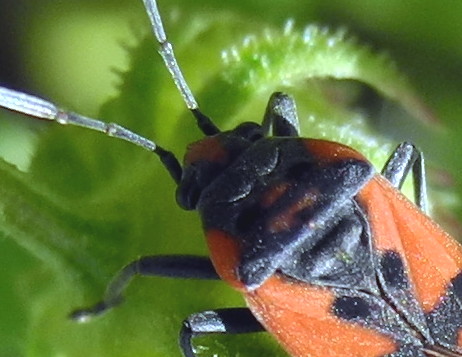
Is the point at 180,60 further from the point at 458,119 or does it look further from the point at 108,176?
the point at 458,119

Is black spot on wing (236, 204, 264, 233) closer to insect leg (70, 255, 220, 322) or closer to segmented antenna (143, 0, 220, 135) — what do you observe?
insect leg (70, 255, 220, 322)

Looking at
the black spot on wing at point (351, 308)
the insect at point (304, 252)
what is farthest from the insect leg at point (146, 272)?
the black spot on wing at point (351, 308)

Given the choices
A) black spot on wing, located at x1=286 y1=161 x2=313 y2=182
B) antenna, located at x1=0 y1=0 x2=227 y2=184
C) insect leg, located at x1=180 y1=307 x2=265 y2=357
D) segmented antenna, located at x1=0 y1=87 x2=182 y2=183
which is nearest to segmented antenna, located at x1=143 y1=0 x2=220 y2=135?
antenna, located at x1=0 y1=0 x2=227 y2=184

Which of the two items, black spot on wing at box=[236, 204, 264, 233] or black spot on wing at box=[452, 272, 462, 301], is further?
black spot on wing at box=[452, 272, 462, 301]

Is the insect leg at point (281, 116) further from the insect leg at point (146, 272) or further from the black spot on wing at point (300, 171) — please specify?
the insect leg at point (146, 272)

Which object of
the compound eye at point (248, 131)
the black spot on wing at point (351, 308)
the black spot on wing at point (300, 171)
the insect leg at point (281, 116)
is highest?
the insect leg at point (281, 116)

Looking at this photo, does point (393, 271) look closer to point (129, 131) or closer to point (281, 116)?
point (281, 116)
